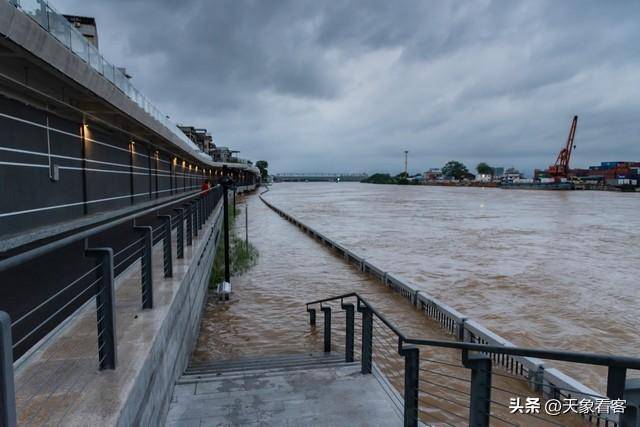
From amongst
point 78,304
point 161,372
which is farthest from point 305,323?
point 161,372

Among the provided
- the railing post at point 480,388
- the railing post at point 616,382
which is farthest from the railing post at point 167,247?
the railing post at point 616,382

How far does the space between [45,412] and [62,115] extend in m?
12.3

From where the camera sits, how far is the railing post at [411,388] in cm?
414

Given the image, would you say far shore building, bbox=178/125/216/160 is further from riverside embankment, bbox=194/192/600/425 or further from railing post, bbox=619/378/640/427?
railing post, bbox=619/378/640/427

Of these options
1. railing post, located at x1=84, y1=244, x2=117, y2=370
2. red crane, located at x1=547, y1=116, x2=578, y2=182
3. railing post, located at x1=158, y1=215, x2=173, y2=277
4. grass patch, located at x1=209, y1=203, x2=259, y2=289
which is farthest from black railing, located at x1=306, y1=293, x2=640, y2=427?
red crane, located at x1=547, y1=116, x2=578, y2=182

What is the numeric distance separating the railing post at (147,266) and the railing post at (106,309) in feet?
3.71

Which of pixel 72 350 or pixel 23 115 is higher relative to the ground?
pixel 23 115

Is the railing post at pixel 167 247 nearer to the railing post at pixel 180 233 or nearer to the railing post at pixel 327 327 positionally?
the railing post at pixel 180 233

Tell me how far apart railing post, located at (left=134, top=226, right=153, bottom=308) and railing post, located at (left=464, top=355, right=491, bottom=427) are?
3.19m

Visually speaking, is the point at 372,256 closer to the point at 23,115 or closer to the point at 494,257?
the point at 494,257

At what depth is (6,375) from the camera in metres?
1.75

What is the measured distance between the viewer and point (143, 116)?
660 inches

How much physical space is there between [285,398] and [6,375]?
345 cm

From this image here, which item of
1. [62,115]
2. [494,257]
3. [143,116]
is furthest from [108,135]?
Answer: [494,257]
